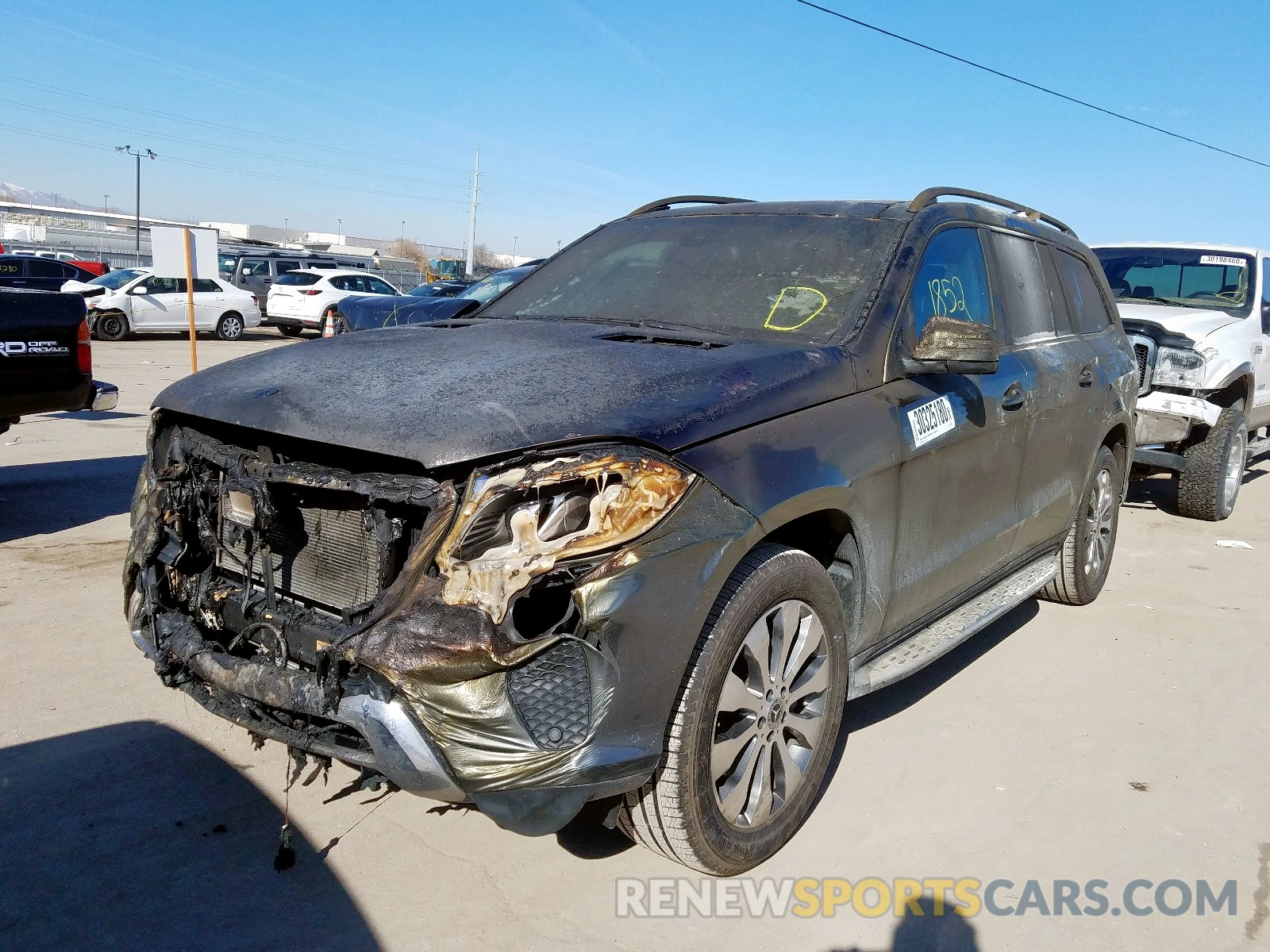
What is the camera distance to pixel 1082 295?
5137 millimetres

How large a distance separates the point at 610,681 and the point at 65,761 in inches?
82.2

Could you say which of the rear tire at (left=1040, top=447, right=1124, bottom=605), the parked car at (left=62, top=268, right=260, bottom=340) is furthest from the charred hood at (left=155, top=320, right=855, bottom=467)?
the parked car at (left=62, top=268, right=260, bottom=340)

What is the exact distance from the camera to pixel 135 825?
2930mm

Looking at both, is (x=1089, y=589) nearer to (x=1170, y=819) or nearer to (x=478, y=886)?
(x=1170, y=819)

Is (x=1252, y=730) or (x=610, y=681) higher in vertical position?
(x=610, y=681)

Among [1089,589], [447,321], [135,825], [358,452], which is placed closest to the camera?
[358,452]

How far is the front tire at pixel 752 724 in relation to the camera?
2504 mm

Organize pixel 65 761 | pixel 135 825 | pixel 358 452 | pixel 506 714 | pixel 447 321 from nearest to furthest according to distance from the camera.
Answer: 1. pixel 506 714
2. pixel 358 452
3. pixel 135 825
4. pixel 65 761
5. pixel 447 321

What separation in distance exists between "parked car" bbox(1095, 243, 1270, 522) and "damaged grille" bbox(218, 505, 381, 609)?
19.2ft

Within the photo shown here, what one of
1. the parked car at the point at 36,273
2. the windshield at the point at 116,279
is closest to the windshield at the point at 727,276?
the parked car at the point at 36,273

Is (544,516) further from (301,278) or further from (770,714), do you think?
(301,278)

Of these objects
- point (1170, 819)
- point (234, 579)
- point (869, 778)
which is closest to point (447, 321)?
point (234, 579)

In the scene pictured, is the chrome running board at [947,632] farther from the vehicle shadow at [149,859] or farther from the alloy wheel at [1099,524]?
the vehicle shadow at [149,859]

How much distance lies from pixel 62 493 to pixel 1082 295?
21.4 feet
